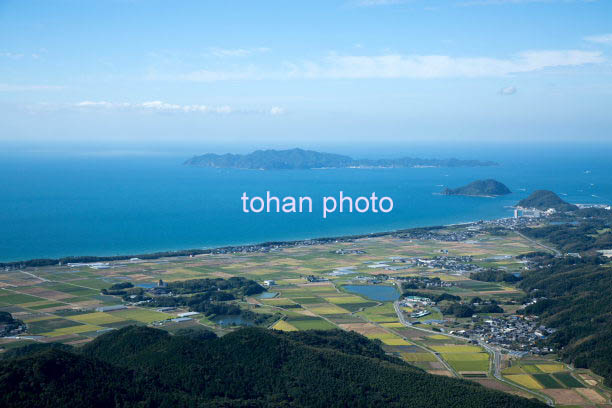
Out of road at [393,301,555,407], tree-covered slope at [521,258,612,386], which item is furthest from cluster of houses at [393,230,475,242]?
road at [393,301,555,407]

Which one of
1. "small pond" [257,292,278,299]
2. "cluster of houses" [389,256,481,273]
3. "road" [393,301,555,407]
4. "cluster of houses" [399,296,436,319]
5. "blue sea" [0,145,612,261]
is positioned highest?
"blue sea" [0,145,612,261]

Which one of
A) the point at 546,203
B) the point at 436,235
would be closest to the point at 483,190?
the point at 546,203

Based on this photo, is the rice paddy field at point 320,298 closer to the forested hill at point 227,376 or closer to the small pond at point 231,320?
the small pond at point 231,320

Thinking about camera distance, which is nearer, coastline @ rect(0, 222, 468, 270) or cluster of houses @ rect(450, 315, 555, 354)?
cluster of houses @ rect(450, 315, 555, 354)

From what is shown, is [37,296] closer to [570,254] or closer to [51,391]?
[51,391]

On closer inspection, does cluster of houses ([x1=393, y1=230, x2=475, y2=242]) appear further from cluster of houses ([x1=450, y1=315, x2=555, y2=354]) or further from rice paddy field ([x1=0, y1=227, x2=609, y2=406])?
cluster of houses ([x1=450, y1=315, x2=555, y2=354])

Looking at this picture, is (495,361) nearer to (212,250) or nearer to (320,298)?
(320,298)

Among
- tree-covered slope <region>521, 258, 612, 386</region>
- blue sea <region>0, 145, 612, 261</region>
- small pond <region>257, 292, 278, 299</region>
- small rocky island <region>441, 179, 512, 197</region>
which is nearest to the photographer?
tree-covered slope <region>521, 258, 612, 386</region>
